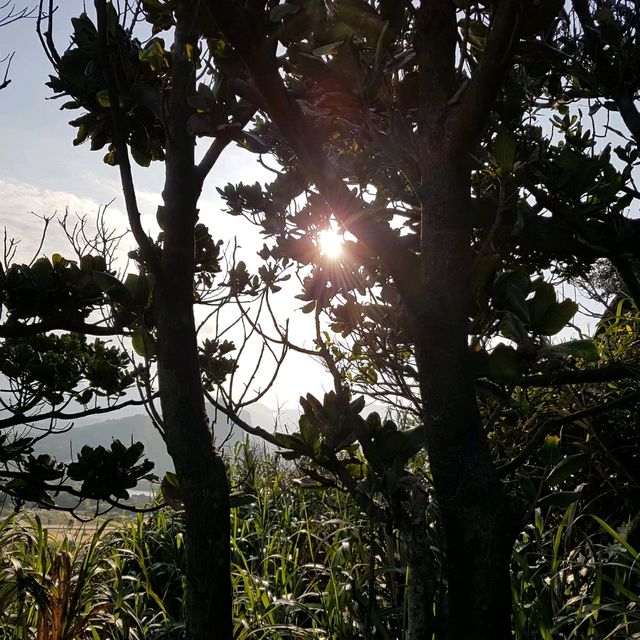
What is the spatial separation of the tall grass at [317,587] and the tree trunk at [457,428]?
2.56ft

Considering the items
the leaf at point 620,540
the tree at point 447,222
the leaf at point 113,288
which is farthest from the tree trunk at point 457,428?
the leaf at point 620,540

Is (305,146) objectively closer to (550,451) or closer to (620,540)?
(550,451)

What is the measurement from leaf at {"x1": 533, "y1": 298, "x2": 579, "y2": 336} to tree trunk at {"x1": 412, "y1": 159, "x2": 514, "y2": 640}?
0.14 m

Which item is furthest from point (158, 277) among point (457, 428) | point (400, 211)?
point (457, 428)

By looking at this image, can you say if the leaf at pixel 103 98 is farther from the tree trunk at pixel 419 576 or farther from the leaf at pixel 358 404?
the tree trunk at pixel 419 576

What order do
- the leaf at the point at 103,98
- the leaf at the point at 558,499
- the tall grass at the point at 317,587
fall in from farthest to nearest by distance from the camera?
the tall grass at the point at 317,587 < the leaf at the point at 103,98 < the leaf at the point at 558,499

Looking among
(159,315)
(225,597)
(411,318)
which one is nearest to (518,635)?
(225,597)

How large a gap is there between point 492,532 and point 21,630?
2.59 metres

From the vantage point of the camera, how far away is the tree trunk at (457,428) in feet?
2.63

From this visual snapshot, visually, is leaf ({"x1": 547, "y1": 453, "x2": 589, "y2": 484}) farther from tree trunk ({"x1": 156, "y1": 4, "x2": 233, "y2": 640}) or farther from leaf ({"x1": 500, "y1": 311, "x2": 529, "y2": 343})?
tree trunk ({"x1": 156, "y1": 4, "x2": 233, "y2": 640})

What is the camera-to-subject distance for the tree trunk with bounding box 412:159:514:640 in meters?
0.80

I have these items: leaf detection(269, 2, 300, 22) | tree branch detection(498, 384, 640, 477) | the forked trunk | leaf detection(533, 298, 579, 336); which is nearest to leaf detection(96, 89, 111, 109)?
the forked trunk

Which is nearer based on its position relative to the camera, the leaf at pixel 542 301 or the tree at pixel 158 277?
the leaf at pixel 542 301

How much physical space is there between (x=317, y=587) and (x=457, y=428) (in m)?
2.34
